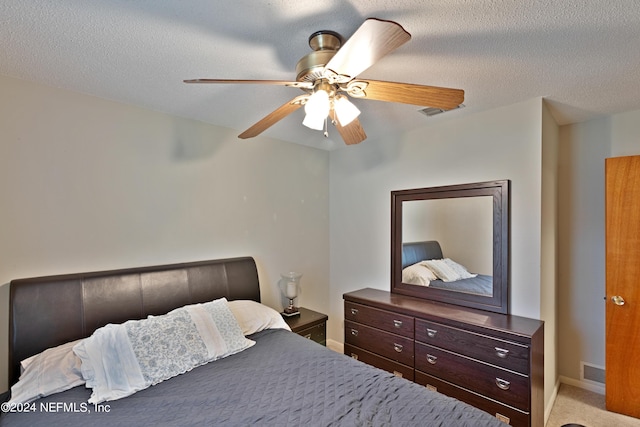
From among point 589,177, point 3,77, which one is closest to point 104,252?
point 3,77

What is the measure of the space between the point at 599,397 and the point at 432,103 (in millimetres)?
2957

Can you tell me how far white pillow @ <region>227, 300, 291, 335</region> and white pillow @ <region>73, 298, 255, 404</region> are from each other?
166mm

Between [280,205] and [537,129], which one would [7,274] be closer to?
[280,205]

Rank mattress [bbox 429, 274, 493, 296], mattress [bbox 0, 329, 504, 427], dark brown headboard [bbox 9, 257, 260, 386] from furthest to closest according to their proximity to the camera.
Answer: mattress [bbox 429, 274, 493, 296] < dark brown headboard [bbox 9, 257, 260, 386] < mattress [bbox 0, 329, 504, 427]

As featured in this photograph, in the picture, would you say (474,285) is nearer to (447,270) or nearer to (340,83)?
(447,270)

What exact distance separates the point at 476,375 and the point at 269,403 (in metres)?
1.53

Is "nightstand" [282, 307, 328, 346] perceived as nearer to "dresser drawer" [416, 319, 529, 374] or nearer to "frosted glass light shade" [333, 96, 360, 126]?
"dresser drawer" [416, 319, 529, 374]

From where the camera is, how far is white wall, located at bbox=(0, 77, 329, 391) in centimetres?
196

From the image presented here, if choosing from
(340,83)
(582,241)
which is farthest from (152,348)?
(582,241)

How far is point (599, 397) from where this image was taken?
105 inches

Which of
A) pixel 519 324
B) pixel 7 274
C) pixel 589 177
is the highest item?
pixel 589 177

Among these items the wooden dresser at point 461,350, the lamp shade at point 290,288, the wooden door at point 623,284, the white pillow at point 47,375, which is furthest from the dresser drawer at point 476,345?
the white pillow at point 47,375

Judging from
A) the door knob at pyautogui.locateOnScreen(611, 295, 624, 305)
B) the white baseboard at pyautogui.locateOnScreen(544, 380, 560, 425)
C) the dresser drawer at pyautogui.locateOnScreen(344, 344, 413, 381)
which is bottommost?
the white baseboard at pyautogui.locateOnScreen(544, 380, 560, 425)

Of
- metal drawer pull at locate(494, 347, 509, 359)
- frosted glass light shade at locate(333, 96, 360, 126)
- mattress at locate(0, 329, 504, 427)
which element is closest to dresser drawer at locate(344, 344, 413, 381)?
metal drawer pull at locate(494, 347, 509, 359)
